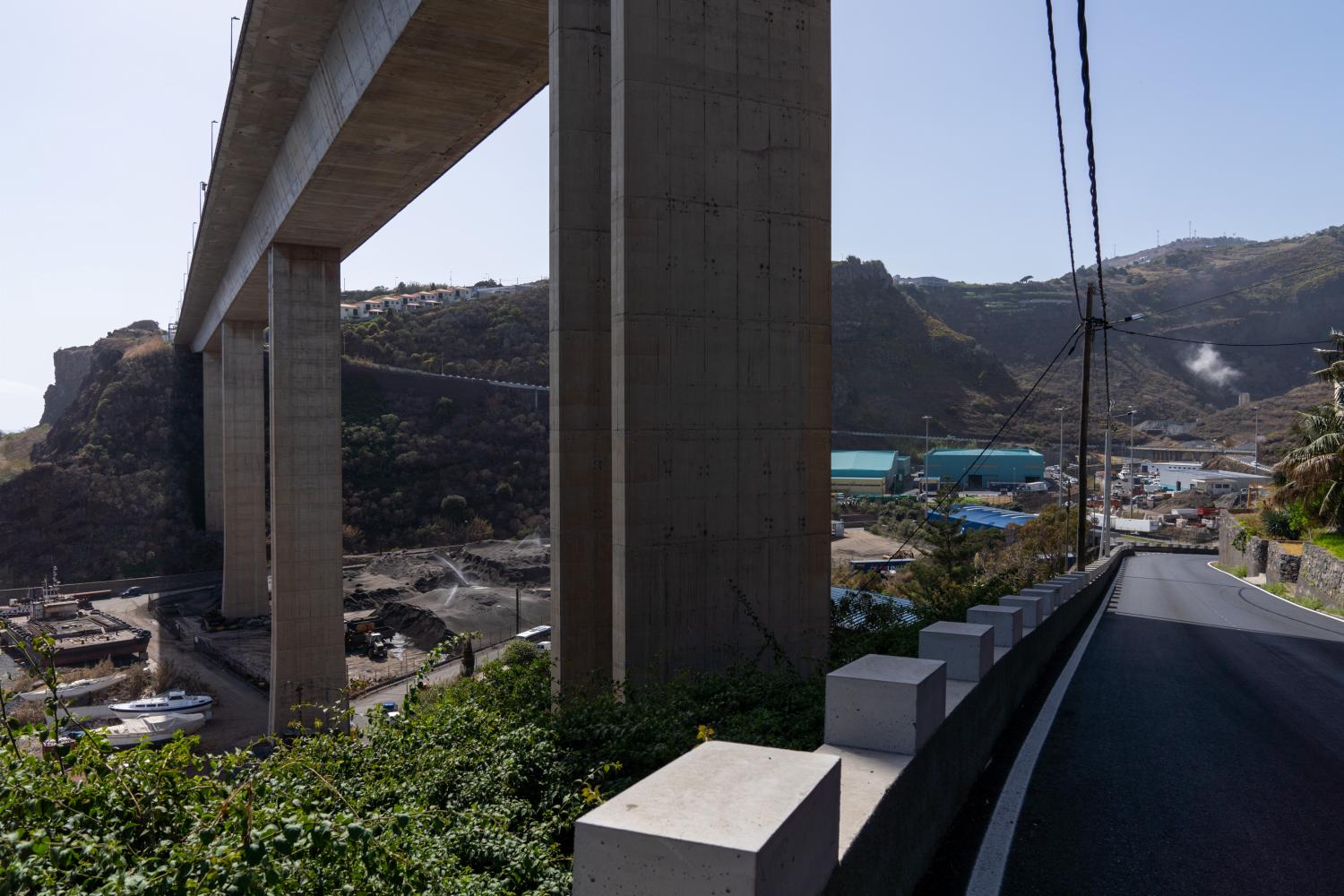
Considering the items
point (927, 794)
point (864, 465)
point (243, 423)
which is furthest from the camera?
point (864, 465)

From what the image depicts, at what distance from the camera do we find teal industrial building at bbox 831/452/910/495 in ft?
309

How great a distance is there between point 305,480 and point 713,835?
2676cm

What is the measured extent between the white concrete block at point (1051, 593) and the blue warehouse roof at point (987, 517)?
4823 centimetres

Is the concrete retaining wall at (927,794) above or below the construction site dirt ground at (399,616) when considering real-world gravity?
above

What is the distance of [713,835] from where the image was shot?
2445mm

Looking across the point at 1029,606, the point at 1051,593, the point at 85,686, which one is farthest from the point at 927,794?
the point at 85,686

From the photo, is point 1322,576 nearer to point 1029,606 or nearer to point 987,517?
point 1029,606

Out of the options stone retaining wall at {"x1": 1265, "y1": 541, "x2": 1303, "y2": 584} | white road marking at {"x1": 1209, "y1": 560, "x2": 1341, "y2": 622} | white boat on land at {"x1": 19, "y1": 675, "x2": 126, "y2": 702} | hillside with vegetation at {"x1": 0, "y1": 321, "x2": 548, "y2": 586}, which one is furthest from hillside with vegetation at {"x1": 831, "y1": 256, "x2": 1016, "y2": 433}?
white boat on land at {"x1": 19, "y1": 675, "x2": 126, "y2": 702}

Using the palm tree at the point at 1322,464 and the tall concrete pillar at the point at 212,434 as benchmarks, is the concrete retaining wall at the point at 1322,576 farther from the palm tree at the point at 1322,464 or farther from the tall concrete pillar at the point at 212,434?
the tall concrete pillar at the point at 212,434

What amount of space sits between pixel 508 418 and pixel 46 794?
74.4m

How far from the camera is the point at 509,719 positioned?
8.08 m

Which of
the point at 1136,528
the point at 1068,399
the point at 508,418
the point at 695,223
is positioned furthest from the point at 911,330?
the point at 695,223

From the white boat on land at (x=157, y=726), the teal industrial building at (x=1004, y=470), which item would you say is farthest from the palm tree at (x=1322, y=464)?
the teal industrial building at (x=1004, y=470)

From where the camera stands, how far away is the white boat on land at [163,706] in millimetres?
31562
